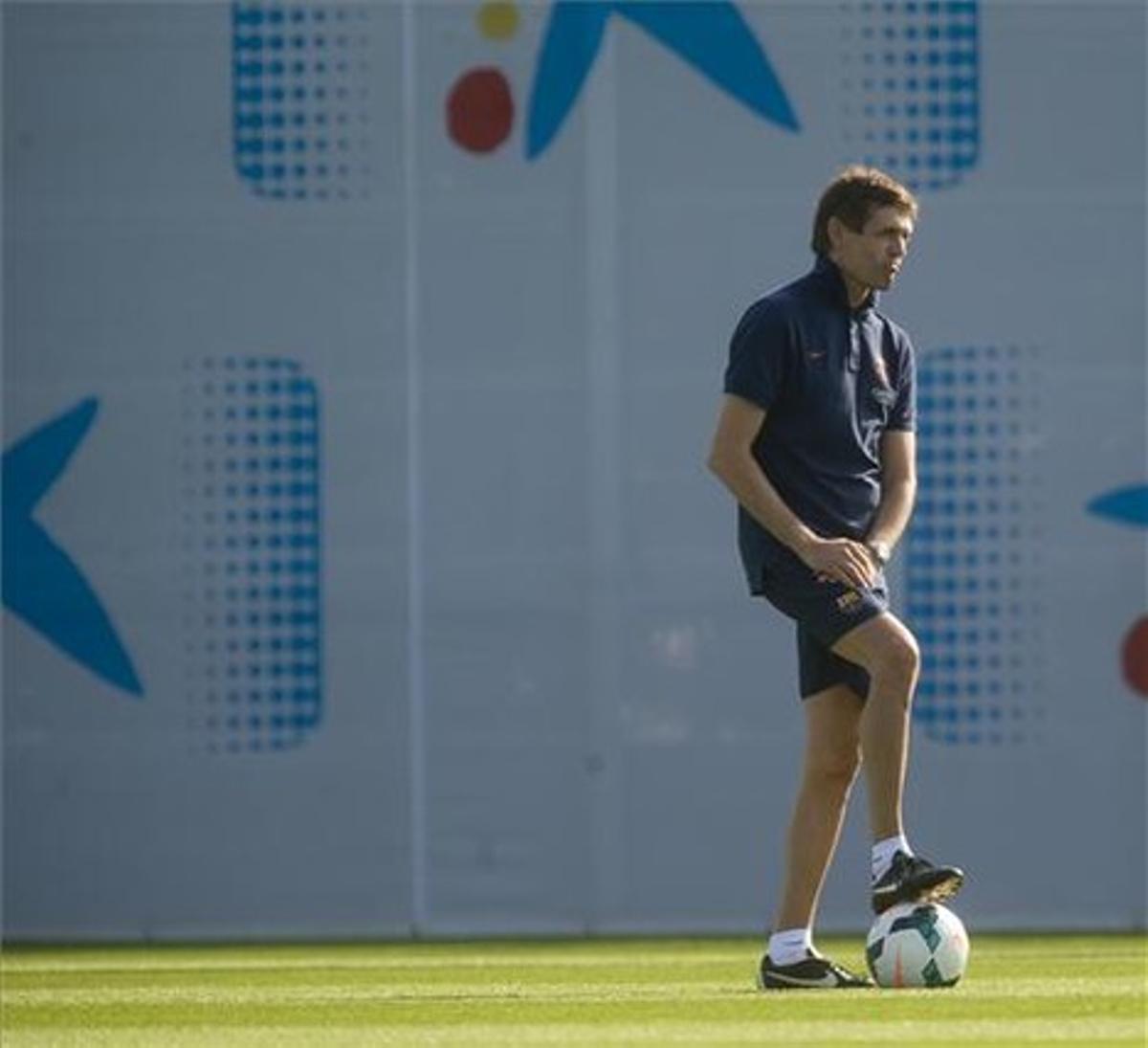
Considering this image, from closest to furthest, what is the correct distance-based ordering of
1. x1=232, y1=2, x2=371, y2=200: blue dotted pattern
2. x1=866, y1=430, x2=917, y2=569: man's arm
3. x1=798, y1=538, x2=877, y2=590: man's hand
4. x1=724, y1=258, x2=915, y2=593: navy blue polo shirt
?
1. x1=798, y1=538, x2=877, y2=590: man's hand
2. x1=724, y1=258, x2=915, y2=593: navy blue polo shirt
3. x1=866, y1=430, x2=917, y2=569: man's arm
4. x1=232, y1=2, x2=371, y2=200: blue dotted pattern

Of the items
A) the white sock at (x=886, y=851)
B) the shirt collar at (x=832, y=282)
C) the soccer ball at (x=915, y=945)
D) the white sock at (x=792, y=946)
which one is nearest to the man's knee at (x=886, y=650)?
the white sock at (x=886, y=851)

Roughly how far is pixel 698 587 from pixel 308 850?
5.11ft

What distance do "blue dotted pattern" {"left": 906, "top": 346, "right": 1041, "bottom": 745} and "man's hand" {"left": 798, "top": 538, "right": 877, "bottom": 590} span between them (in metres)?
4.95

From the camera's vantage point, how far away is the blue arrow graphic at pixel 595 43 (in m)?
13.9

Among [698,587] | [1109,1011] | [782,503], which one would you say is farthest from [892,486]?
[698,587]

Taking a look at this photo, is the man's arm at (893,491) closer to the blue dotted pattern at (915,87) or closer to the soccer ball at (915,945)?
the soccer ball at (915,945)

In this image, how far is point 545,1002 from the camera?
8953 millimetres

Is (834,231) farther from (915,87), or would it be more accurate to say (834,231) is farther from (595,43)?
(915,87)

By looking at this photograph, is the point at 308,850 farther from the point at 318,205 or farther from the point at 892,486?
the point at 892,486

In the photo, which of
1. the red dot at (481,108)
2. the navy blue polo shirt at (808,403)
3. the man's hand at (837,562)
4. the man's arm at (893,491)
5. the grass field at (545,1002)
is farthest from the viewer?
the red dot at (481,108)

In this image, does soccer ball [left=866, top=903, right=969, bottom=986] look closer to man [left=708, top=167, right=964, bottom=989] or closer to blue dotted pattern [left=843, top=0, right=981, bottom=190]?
man [left=708, top=167, right=964, bottom=989]

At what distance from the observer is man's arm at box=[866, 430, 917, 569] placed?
9.34 m

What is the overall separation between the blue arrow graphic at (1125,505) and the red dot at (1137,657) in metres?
0.33

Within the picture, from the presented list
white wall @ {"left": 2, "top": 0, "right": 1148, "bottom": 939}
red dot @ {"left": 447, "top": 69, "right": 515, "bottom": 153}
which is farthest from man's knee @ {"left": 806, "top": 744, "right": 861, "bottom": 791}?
red dot @ {"left": 447, "top": 69, "right": 515, "bottom": 153}
